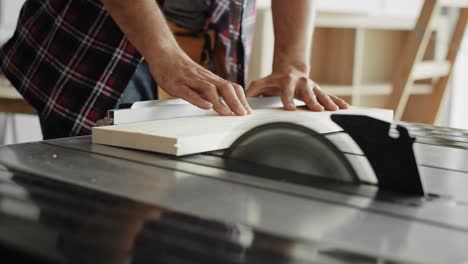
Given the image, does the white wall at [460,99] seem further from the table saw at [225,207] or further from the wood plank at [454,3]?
the table saw at [225,207]

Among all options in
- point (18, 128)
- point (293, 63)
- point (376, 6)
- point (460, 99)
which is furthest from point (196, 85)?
point (460, 99)

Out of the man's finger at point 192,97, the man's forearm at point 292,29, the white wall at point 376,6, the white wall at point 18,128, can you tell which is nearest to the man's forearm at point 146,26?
the man's finger at point 192,97

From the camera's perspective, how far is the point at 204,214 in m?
0.54

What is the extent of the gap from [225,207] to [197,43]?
1077 mm

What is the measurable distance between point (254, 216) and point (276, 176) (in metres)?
0.16

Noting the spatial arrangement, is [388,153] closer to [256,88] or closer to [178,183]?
[178,183]

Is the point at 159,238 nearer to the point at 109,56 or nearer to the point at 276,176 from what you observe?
the point at 276,176

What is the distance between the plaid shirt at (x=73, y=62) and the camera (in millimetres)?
1406

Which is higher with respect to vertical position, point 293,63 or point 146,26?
point 146,26

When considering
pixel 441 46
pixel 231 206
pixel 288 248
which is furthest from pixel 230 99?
pixel 441 46

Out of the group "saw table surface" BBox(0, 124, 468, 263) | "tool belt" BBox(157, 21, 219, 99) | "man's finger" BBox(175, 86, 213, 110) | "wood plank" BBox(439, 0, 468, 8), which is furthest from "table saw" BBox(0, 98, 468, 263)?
"wood plank" BBox(439, 0, 468, 8)

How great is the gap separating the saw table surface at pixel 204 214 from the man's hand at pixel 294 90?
419 mm

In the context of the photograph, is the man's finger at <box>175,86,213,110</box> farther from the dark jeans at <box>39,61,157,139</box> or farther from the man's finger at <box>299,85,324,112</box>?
the dark jeans at <box>39,61,157,139</box>

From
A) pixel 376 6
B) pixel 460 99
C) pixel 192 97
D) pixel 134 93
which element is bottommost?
pixel 460 99
